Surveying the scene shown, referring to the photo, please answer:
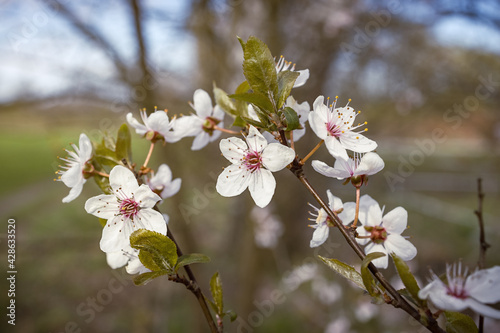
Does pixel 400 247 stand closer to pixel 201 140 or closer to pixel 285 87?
pixel 285 87

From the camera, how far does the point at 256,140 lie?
1.99 feet

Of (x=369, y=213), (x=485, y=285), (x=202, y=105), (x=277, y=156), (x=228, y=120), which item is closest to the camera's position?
(x=485, y=285)

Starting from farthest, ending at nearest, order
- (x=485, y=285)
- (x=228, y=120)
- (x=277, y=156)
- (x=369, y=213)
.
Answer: (x=228, y=120) < (x=369, y=213) < (x=277, y=156) < (x=485, y=285)

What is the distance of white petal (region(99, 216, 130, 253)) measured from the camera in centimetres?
58

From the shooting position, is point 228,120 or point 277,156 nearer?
point 277,156

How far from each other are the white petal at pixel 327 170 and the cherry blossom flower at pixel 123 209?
27 cm

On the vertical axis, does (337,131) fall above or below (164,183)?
above

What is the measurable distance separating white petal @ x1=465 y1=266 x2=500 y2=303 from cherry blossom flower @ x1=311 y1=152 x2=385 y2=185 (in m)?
0.20

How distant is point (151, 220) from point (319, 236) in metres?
0.30

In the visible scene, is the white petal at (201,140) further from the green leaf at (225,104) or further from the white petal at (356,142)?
the white petal at (356,142)

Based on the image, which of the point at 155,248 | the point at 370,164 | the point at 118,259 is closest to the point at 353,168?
the point at 370,164

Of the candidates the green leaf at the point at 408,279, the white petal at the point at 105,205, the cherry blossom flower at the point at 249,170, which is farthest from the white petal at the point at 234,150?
the green leaf at the point at 408,279

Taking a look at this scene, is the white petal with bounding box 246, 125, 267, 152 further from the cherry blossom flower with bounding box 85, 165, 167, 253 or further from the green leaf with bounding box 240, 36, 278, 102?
the cherry blossom flower with bounding box 85, 165, 167, 253

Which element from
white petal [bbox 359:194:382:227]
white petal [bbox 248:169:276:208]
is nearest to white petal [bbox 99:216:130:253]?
white petal [bbox 248:169:276:208]
